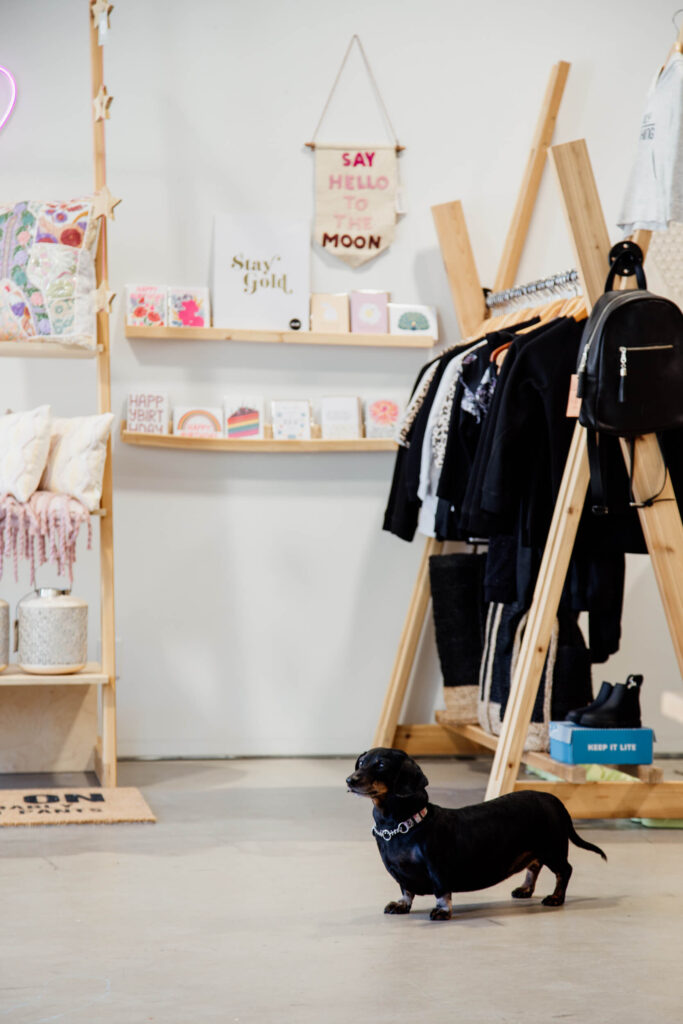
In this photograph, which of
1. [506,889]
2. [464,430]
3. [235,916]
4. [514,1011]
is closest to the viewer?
[514,1011]

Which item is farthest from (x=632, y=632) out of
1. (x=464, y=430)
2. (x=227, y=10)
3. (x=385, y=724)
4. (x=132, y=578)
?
(x=227, y=10)

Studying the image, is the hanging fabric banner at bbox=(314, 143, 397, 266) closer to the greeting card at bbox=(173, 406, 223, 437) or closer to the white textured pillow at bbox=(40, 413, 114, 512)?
the greeting card at bbox=(173, 406, 223, 437)

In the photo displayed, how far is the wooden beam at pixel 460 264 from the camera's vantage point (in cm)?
407

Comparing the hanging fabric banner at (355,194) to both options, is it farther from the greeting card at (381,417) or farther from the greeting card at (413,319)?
the greeting card at (381,417)

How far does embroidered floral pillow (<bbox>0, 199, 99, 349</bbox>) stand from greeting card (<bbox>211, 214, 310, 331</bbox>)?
713mm

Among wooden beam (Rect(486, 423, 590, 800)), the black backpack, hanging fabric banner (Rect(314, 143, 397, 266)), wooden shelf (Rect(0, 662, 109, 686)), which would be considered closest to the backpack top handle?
the black backpack

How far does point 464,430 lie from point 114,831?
1.50 m

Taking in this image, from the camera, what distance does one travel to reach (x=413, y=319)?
4184mm

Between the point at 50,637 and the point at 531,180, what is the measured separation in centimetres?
231

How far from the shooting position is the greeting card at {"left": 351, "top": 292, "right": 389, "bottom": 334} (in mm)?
4152

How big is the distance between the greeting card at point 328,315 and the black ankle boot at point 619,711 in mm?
1651

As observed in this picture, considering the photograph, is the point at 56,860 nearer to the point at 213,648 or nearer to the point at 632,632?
the point at 213,648

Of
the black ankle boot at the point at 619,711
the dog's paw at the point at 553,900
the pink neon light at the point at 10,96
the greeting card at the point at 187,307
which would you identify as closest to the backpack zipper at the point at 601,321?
the black ankle boot at the point at 619,711

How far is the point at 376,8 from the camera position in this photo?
4184 mm
